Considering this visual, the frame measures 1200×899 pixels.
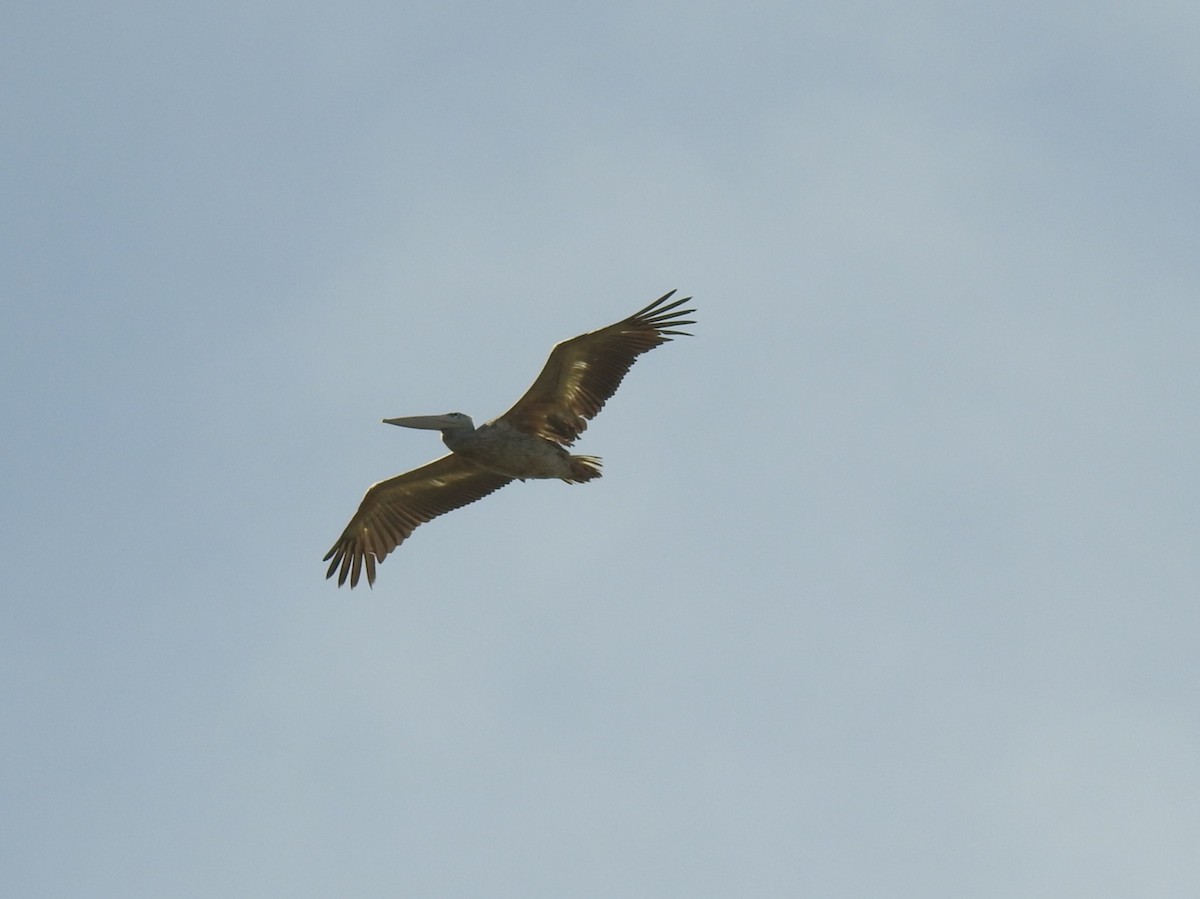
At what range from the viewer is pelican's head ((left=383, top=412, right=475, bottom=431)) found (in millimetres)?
19391

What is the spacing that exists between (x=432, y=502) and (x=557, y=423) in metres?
2.53

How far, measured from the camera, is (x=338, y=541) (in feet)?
68.8

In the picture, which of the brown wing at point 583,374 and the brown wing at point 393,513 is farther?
the brown wing at point 393,513

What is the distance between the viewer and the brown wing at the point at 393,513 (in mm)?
20812

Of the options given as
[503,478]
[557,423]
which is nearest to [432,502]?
[503,478]

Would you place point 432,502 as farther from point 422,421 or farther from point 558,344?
point 558,344

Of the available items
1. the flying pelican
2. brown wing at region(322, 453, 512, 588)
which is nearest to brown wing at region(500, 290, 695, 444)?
the flying pelican

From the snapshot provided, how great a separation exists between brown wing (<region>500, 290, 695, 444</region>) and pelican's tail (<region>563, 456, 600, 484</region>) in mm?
261

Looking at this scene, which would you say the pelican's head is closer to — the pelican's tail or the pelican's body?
the pelican's body

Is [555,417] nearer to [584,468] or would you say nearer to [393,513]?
[584,468]

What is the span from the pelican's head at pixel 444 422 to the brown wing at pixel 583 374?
0.44 metres

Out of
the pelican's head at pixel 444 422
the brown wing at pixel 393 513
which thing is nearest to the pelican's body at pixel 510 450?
the pelican's head at pixel 444 422

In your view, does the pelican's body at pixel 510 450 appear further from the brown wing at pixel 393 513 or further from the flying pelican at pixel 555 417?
the brown wing at pixel 393 513

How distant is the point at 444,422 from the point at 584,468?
1766 mm
